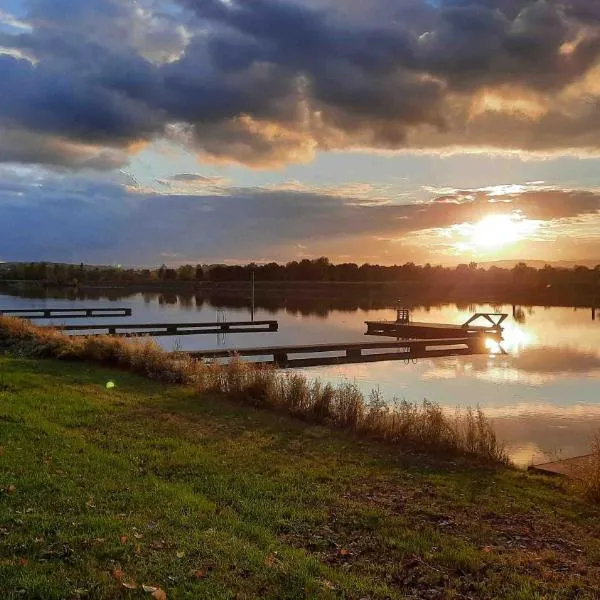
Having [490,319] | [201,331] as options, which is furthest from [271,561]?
[490,319]

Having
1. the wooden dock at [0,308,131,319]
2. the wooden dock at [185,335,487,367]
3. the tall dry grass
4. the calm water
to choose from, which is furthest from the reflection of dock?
the wooden dock at [0,308,131,319]

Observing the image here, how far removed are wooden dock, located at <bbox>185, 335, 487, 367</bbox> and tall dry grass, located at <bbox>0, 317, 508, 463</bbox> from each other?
3974mm

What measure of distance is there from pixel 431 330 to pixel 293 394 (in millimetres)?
23222

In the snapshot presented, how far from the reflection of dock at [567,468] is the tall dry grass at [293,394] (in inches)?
20.0

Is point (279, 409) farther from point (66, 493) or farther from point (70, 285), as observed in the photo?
point (70, 285)

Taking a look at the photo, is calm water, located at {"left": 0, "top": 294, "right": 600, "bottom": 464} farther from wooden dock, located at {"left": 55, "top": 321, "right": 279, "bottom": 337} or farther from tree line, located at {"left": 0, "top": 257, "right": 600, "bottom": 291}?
tree line, located at {"left": 0, "top": 257, "right": 600, "bottom": 291}

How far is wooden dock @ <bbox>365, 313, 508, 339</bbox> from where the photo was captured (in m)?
32.0

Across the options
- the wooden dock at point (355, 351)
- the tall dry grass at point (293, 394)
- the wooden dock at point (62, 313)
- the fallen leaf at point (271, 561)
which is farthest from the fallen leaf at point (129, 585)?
the wooden dock at point (62, 313)

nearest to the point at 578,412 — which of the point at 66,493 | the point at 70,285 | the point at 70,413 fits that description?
the point at 70,413

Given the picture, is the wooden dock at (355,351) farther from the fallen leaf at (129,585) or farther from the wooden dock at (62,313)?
the wooden dock at (62,313)

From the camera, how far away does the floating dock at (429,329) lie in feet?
105

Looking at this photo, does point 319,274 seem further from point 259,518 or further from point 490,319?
point 259,518

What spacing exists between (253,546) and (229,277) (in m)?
101

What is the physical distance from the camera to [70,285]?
4082 inches
